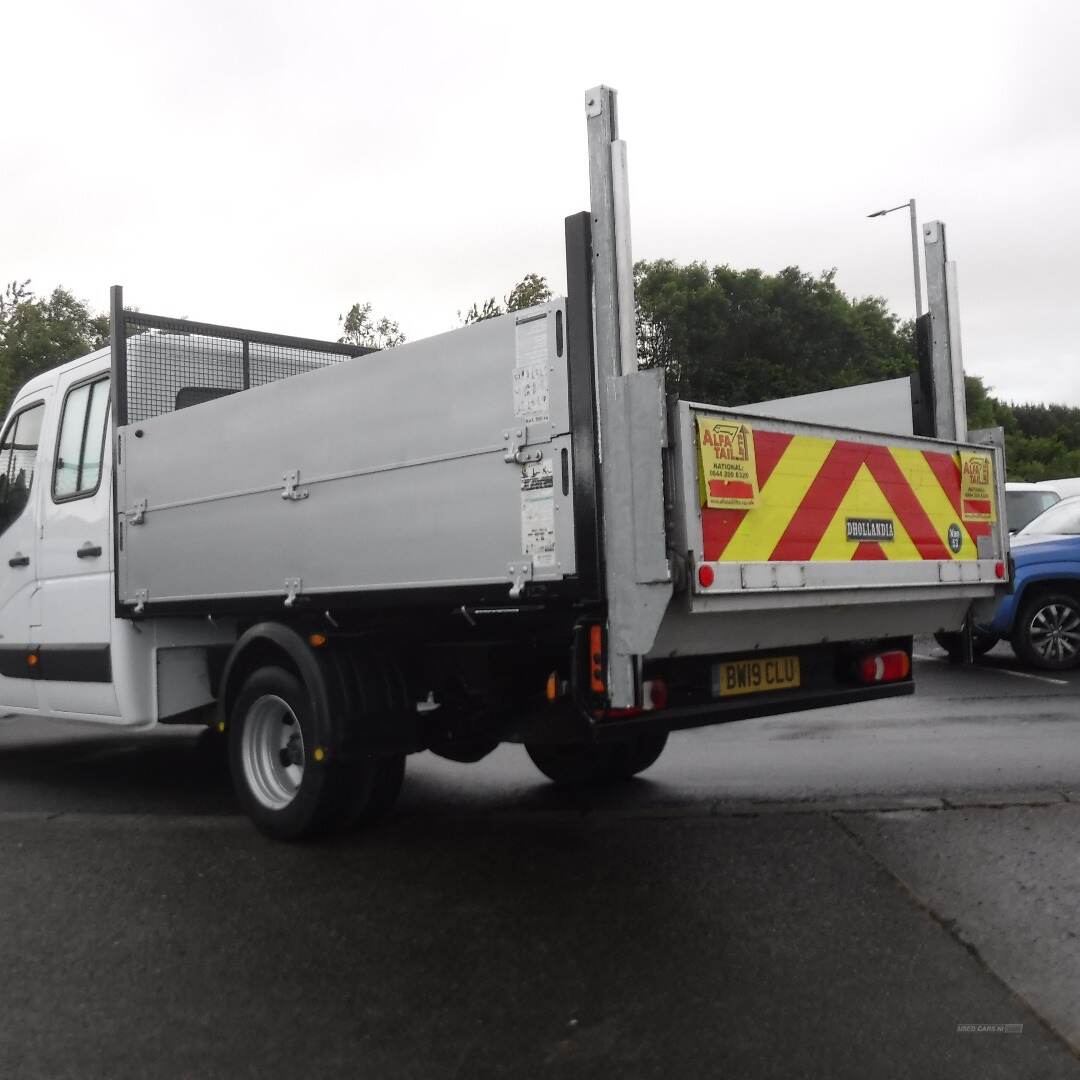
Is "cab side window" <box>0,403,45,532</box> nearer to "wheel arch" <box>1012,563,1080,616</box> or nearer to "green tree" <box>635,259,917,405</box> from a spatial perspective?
"wheel arch" <box>1012,563,1080,616</box>

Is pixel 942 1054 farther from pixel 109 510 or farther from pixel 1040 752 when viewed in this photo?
pixel 109 510

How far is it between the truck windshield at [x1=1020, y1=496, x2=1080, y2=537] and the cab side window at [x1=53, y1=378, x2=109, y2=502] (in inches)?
336

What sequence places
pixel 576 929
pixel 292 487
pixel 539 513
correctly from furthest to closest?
pixel 292 487
pixel 539 513
pixel 576 929

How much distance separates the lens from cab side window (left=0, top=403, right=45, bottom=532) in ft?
25.3

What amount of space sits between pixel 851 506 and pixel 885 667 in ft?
3.55

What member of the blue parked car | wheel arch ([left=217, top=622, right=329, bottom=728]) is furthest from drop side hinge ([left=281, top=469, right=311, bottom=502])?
the blue parked car

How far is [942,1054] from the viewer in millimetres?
3357

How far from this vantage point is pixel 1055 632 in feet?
37.6

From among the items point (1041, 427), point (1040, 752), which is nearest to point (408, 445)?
point (1040, 752)

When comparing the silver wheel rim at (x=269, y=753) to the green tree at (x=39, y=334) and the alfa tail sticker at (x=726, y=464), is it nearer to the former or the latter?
the alfa tail sticker at (x=726, y=464)

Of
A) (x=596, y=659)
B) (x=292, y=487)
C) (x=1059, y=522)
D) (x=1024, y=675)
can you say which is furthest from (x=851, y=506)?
(x=1059, y=522)

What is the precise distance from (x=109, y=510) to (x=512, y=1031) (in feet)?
14.1

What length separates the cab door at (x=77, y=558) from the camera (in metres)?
7.01

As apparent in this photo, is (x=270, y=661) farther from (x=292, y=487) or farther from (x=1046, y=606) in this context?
(x=1046, y=606)
